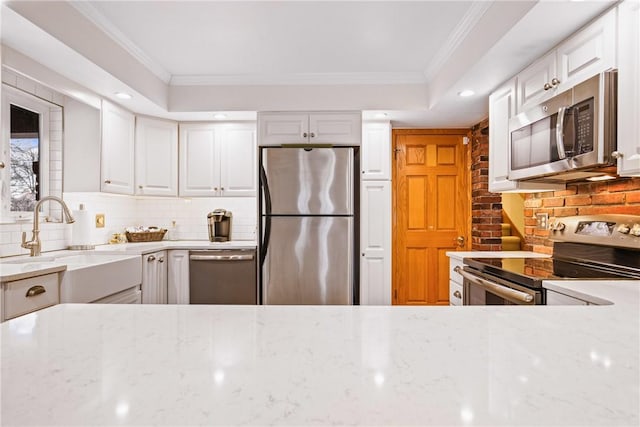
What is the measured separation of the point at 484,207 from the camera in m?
3.35

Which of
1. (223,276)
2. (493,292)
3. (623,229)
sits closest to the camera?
(623,229)

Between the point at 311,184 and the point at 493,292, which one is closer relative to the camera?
the point at 493,292

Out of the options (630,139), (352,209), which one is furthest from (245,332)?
(352,209)

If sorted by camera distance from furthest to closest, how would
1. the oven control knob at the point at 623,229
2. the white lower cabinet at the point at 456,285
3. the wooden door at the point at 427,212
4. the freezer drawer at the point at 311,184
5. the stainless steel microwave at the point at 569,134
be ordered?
the wooden door at the point at 427,212, the freezer drawer at the point at 311,184, the white lower cabinet at the point at 456,285, the oven control knob at the point at 623,229, the stainless steel microwave at the point at 569,134

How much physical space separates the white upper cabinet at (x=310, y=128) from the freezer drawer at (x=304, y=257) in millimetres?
715

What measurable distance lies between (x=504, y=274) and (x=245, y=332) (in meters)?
1.58

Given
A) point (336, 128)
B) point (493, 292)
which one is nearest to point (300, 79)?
point (336, 128)

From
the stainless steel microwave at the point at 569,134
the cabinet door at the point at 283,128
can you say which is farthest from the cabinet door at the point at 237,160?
the stainless steel microwave at the point at 569,134

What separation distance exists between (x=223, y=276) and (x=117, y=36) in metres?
2.03

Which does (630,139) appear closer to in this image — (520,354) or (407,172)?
(520,354)

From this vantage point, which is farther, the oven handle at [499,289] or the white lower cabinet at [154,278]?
the white lower cabinet at [154,278]

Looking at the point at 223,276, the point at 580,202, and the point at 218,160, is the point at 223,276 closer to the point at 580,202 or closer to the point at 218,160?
the point at 218,160

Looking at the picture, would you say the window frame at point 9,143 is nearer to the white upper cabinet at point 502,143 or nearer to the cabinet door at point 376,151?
the cabinet door at point 376,151

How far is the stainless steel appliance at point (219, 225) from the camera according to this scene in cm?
364
